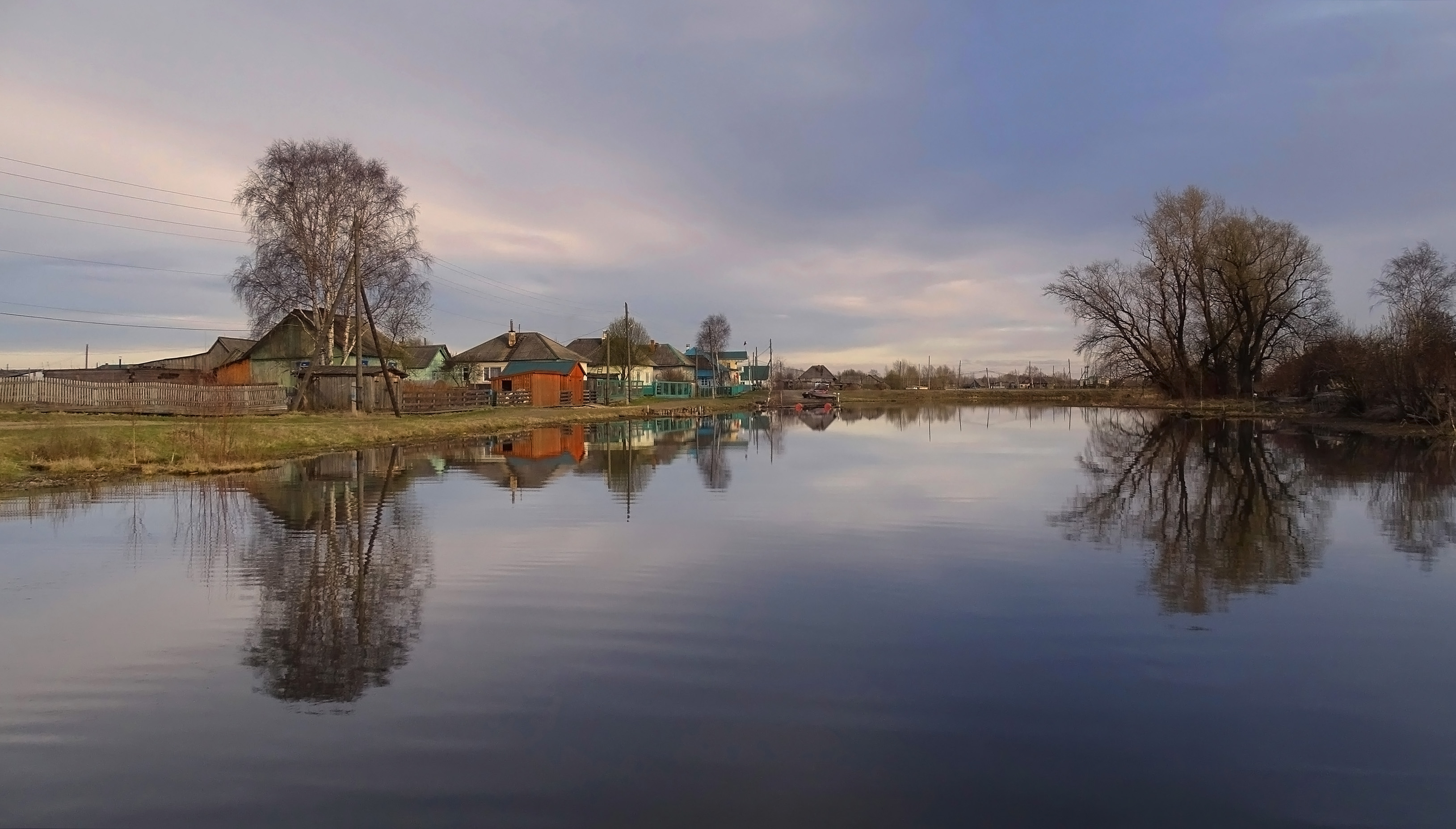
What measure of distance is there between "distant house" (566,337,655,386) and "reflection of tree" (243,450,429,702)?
71.6 meters

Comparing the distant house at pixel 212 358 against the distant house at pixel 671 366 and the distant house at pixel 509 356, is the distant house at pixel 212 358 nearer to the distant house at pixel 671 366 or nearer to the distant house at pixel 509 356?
the distant house at pixel 509 356

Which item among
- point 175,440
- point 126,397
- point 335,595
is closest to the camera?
point 335,595

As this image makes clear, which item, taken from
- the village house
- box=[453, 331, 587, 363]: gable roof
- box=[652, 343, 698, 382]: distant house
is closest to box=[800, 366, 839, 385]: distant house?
the village house

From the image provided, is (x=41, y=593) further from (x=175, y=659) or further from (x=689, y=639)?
(x=689, y=639)

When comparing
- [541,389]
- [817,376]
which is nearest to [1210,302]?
[541,389]

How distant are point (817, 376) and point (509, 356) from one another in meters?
90.5

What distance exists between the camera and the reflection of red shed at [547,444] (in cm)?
2873

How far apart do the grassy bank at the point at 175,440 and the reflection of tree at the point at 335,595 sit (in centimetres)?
673

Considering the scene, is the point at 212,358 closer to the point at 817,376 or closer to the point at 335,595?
the point at 335,595

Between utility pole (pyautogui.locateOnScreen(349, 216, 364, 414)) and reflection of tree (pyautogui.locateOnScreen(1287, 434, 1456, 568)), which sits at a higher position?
utility pole (pyautogui.locateOnScreen(349, 216, 364, 414))

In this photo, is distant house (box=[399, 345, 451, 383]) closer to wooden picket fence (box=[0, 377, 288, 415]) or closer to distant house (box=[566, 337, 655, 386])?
distant house (box=[566, 337, 655, 386])

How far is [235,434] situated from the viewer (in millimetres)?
25312

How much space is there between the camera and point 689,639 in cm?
787

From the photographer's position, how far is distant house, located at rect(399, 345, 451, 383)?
71.4m
